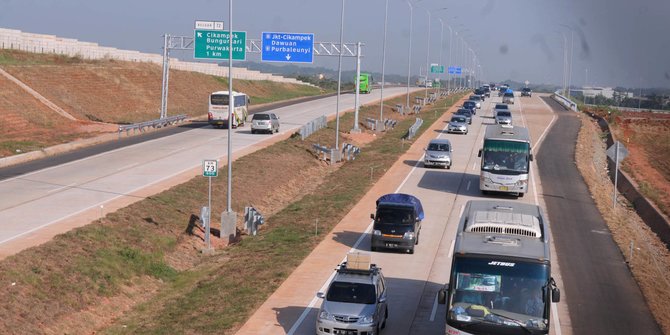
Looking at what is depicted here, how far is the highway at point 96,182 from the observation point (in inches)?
1241

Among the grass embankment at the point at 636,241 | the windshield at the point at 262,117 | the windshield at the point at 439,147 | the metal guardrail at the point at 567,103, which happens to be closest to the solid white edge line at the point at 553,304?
the grass embankment at the point at 636,241

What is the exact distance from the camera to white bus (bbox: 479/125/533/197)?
134 ft

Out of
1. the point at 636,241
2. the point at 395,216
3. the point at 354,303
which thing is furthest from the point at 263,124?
the point at 354,303

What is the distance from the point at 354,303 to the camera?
20594 mm

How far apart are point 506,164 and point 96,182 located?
1934 cm

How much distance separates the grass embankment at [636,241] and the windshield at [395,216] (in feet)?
25.0

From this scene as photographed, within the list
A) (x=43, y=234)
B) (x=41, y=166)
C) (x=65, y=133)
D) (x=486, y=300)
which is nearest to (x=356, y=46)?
(x=65, y=133)

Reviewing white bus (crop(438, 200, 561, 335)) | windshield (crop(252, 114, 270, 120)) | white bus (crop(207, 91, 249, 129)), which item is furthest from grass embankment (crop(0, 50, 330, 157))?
white bus (crop(438, 200, 561, 335))

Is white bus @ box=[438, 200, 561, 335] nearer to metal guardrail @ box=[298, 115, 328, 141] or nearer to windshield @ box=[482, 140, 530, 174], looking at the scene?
windshield @ box=[482, 140, 530, 174]

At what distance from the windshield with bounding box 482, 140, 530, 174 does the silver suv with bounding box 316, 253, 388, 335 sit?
784 inches

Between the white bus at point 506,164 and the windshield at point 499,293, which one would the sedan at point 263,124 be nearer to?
the white bus at point 506,164

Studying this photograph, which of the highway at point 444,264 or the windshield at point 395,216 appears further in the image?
the windshield at point 395,216

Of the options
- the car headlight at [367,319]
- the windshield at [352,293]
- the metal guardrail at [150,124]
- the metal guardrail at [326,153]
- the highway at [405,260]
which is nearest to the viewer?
the car headlight at [367,319]

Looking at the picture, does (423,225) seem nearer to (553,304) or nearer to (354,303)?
(553,304)
